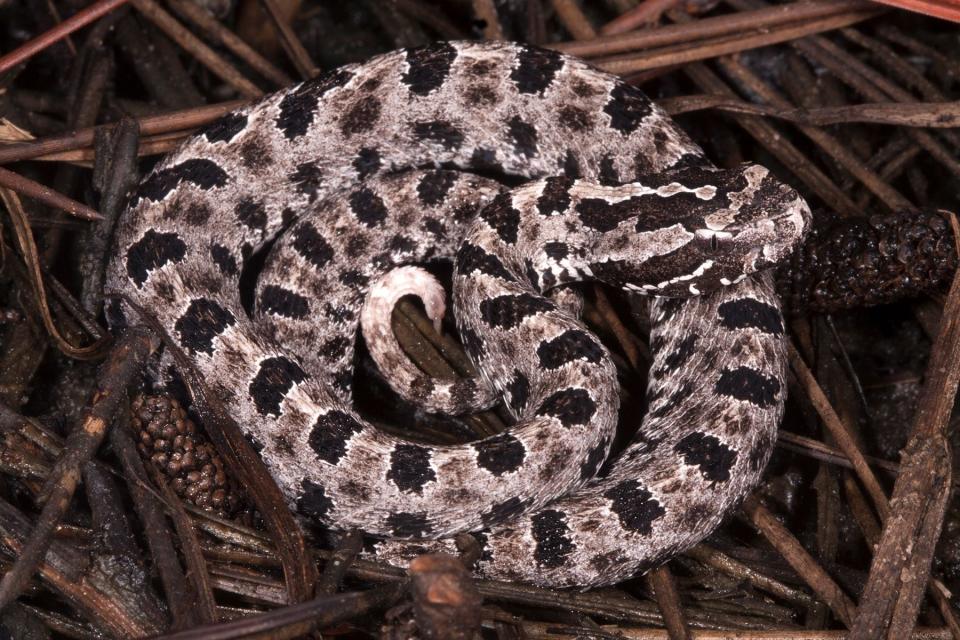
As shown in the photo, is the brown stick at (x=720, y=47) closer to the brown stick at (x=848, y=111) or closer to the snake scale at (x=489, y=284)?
the brown stick at (x=848, y=111)

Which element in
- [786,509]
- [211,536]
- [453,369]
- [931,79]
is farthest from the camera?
[931,79]

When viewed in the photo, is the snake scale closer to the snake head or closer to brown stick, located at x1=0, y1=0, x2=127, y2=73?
the snake head

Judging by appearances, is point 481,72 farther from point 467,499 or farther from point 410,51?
point 467,499

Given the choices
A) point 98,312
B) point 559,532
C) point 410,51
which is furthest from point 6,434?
point 410,51

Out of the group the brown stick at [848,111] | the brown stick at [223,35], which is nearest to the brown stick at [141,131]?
the brown stick at [223,35]

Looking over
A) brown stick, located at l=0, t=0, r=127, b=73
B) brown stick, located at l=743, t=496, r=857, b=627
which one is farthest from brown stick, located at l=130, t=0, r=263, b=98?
brown stick, located at l=743, t=496, r=857, b=627

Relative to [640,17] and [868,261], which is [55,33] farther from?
[868,261]
